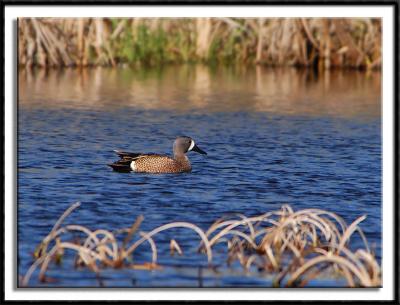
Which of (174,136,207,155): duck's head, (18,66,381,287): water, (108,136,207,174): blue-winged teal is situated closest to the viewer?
(18,66,381,287): water

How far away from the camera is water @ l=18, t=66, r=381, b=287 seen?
12.9 meters

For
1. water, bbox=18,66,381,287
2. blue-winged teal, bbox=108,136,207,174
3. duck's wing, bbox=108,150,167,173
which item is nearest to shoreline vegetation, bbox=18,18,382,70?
water, bbox=18,66,381,287

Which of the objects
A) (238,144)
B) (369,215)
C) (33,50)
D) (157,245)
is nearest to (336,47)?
(33,50)

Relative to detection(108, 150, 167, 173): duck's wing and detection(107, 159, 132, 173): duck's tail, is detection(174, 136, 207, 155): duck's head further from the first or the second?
detection(107, 159, 132, 173): duck's tail

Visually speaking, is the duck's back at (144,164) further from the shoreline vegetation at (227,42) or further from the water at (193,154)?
the shoreline vegetation at (227,42)

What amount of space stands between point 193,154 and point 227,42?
14.6 meters

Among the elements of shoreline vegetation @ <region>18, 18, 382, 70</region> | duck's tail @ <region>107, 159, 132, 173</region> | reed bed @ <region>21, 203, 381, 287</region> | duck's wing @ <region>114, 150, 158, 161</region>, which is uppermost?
shoreline vegetation @ <region>18, 18, 382, 70</region>

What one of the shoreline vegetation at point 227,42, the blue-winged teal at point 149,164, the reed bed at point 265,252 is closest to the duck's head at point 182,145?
the blue-winged teal at point 149,164

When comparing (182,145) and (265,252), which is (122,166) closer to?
(182,145)

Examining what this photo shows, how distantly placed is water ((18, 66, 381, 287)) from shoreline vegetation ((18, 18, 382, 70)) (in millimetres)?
520

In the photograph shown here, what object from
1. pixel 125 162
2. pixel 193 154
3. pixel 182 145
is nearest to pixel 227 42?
pixel 193 154

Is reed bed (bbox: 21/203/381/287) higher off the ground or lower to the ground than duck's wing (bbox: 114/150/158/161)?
lower

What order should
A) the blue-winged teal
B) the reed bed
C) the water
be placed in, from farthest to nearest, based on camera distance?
the blue-winged teal
the water
the reed bed

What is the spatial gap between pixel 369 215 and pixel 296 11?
3007mm
